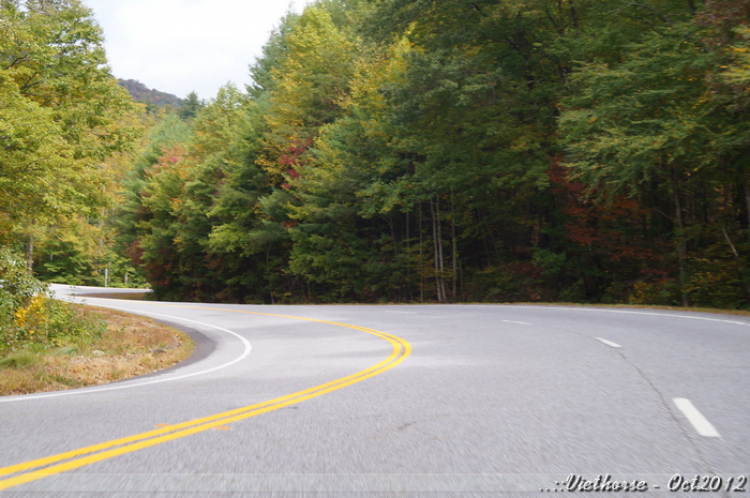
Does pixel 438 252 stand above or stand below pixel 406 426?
above

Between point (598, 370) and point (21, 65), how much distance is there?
65.8 feet

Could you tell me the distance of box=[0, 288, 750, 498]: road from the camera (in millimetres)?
3699

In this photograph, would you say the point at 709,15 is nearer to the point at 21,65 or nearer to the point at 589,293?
the point at 589,293

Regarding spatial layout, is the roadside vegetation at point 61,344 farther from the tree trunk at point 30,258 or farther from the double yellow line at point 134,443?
the double yellow line at point 134,443

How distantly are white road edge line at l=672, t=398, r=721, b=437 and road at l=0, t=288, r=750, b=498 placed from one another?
2 centimetres

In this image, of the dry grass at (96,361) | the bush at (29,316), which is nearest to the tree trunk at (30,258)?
the bush at (29,316)

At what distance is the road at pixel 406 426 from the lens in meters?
3.70

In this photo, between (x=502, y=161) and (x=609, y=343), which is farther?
(x=502, y=161)

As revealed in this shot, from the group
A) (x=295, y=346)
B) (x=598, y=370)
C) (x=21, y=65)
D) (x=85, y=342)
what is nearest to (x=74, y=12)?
(x=21, y=65)

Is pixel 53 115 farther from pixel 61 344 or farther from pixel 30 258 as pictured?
pixel 30 258

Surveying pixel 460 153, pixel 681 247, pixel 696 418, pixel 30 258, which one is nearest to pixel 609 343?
pixel 696 418

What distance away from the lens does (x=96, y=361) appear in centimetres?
1109

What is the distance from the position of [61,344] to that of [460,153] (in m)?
18.5

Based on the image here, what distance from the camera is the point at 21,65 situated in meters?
19.6
